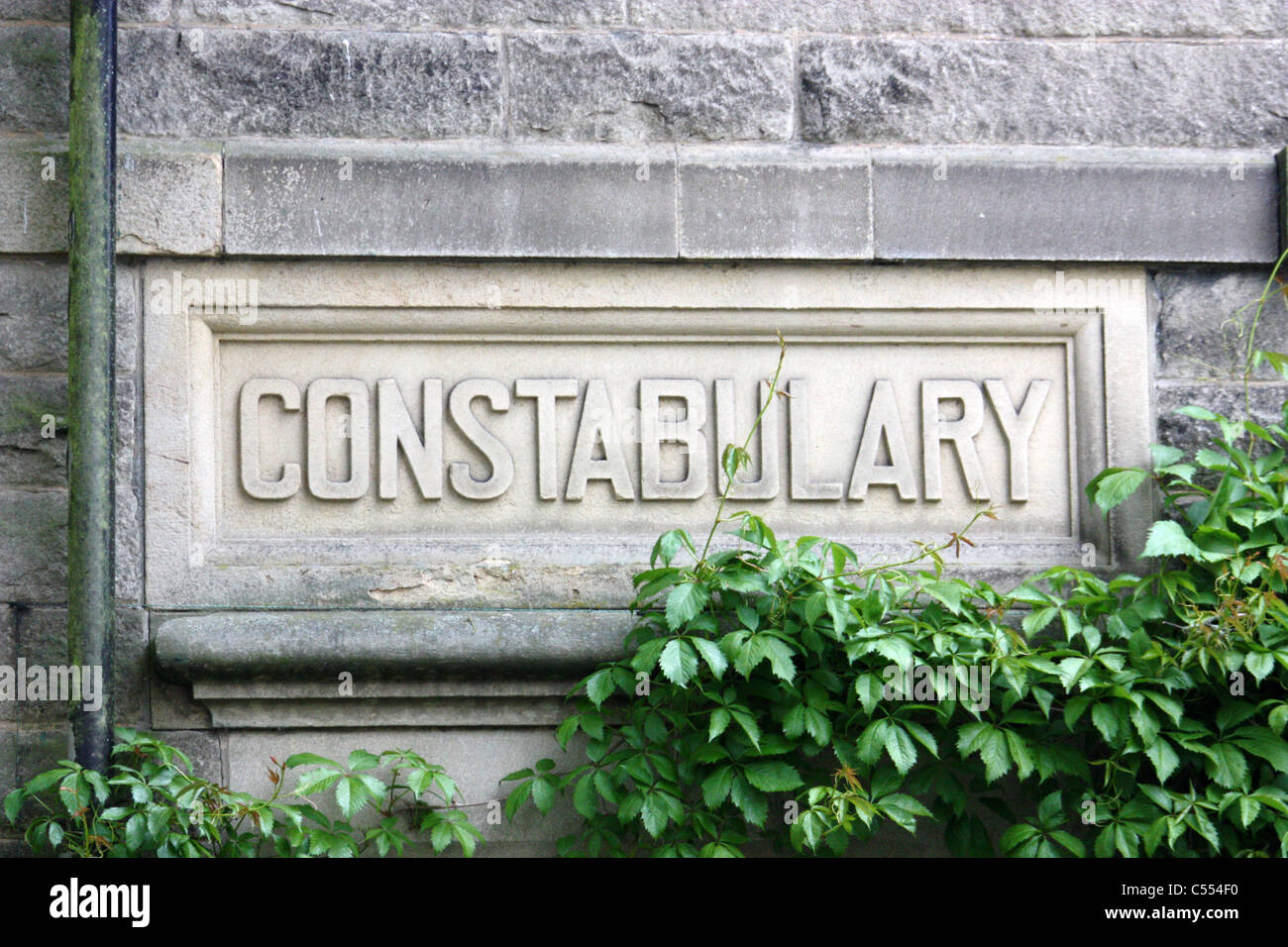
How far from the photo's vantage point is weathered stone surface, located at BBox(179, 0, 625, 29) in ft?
9.71

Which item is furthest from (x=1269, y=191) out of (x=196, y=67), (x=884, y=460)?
(x=196, y=67)

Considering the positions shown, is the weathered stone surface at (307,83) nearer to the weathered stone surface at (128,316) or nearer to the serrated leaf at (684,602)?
the weathered stone surface at (128,316)

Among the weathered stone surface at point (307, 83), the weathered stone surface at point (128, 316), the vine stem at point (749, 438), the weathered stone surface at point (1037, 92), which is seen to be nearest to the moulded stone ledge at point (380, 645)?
the vine stem at point (749, 438)

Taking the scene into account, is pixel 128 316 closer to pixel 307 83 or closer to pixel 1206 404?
pixel 307 83

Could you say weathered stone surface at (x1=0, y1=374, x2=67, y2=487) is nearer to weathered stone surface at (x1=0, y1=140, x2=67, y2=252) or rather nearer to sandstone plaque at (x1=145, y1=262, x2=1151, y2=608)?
sandstone plaque at (x1=145, y1=262, x2=1151, y2=608)

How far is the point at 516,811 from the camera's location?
2.78 meters

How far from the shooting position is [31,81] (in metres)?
2.91

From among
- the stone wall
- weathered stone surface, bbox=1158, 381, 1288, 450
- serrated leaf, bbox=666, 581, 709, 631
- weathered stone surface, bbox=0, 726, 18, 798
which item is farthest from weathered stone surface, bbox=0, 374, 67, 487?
weathered stone surface, bbox=1158, 381, 1288, 450

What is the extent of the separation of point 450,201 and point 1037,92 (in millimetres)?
1604

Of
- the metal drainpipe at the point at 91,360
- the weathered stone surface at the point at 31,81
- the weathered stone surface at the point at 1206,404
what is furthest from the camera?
the weathered stone surface at the point at 1206,404

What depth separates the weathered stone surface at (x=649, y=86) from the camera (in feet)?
9.78

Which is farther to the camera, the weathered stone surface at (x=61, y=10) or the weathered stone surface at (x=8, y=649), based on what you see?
the weathered stone surface at (x=61, y=10)

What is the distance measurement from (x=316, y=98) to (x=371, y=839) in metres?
1.89

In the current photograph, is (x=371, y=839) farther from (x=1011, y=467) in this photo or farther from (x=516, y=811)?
(x=1011, y=467)
